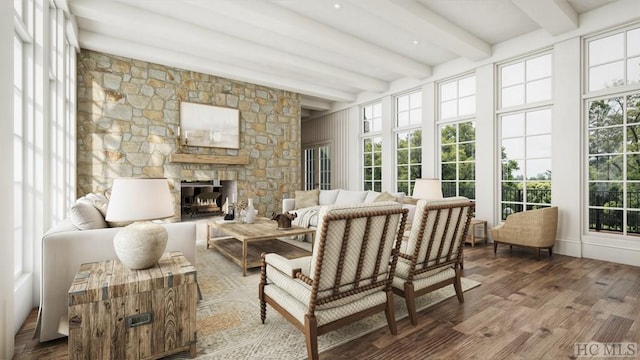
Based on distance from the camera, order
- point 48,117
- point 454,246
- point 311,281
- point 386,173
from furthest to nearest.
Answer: point 386,173
point 48,117
point 454,246
point 311,281

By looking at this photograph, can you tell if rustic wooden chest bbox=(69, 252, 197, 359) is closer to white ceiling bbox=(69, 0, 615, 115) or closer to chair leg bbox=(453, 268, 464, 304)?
chair leg bbox=(453, 268, 464, 304)

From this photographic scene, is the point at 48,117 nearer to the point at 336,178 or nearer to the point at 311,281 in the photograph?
the point at 311,281

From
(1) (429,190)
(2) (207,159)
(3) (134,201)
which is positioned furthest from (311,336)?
(2) (207,159)

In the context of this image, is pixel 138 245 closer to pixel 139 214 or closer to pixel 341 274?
pixel 139 214

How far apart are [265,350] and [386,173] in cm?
557

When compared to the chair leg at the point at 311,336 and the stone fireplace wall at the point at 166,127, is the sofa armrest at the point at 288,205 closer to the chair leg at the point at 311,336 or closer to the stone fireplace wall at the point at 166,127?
the stone fireplace wall at the point at 166,127

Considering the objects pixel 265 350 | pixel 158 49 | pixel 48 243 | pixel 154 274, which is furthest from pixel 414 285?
pixel 158 49

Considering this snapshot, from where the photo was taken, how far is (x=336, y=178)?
8.40 meters

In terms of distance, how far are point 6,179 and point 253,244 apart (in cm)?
299

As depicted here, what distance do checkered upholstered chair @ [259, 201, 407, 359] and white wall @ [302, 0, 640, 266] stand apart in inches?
144

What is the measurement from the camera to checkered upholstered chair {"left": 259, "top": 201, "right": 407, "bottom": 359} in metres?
1.69

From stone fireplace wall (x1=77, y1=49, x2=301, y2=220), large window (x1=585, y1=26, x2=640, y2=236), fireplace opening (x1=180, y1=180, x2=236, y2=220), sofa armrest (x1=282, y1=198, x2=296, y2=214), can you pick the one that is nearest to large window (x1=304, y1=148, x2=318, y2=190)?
stone fireplace wall (x1=77, y1=49, x2=301, y2=220)

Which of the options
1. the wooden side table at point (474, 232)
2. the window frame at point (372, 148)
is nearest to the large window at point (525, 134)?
the wooden side table at point (474, 232)

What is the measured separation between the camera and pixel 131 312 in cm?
165
